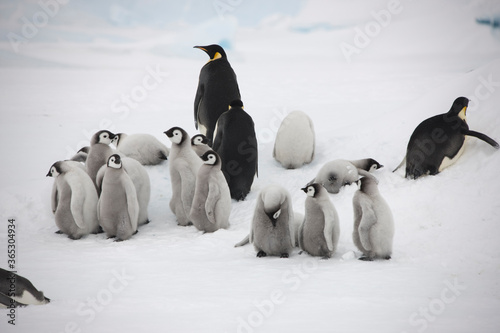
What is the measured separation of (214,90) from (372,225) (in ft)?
9.81

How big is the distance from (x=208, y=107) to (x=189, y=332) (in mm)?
3925

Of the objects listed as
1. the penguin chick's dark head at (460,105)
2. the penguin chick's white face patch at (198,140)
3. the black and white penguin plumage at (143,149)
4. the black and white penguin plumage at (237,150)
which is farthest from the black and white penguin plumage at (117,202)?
the penguin chick's dark head at (460,105)

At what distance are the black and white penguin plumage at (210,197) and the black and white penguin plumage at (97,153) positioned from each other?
1.04 metres

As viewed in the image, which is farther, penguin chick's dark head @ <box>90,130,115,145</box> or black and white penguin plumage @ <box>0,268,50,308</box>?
penguin chick's dark head @ <box>90,130,115,145</box>

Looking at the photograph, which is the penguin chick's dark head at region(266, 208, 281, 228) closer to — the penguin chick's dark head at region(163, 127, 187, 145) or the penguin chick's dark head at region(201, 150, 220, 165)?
the penguin chick's dark head at region(201, 150, 220, 165)

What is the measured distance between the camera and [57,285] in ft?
9.09

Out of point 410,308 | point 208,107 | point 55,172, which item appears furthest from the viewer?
point 208,107

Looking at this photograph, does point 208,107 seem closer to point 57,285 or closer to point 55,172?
point 55,172

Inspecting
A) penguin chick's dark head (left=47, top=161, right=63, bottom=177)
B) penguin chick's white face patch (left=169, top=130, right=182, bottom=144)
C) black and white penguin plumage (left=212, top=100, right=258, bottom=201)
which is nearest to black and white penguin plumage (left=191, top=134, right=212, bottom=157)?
black and white penguin plumage (left=212, top=100, right=258, bottom=201)

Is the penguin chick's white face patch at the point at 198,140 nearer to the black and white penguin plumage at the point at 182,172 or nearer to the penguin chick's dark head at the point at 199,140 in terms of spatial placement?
the penguin chick's dark head at the point at 199,140

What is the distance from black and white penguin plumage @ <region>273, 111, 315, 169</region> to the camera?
17.3 ft

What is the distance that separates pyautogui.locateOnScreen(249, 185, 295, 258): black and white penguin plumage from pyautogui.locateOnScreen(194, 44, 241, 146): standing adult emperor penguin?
90.7 inches

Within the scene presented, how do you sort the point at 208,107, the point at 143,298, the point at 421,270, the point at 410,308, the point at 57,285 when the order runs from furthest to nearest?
the point at 208,107 < the point at 421,270 < the point at 57,285 < the point at 143,298 < the point at 410,308

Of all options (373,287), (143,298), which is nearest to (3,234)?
(143,298)
